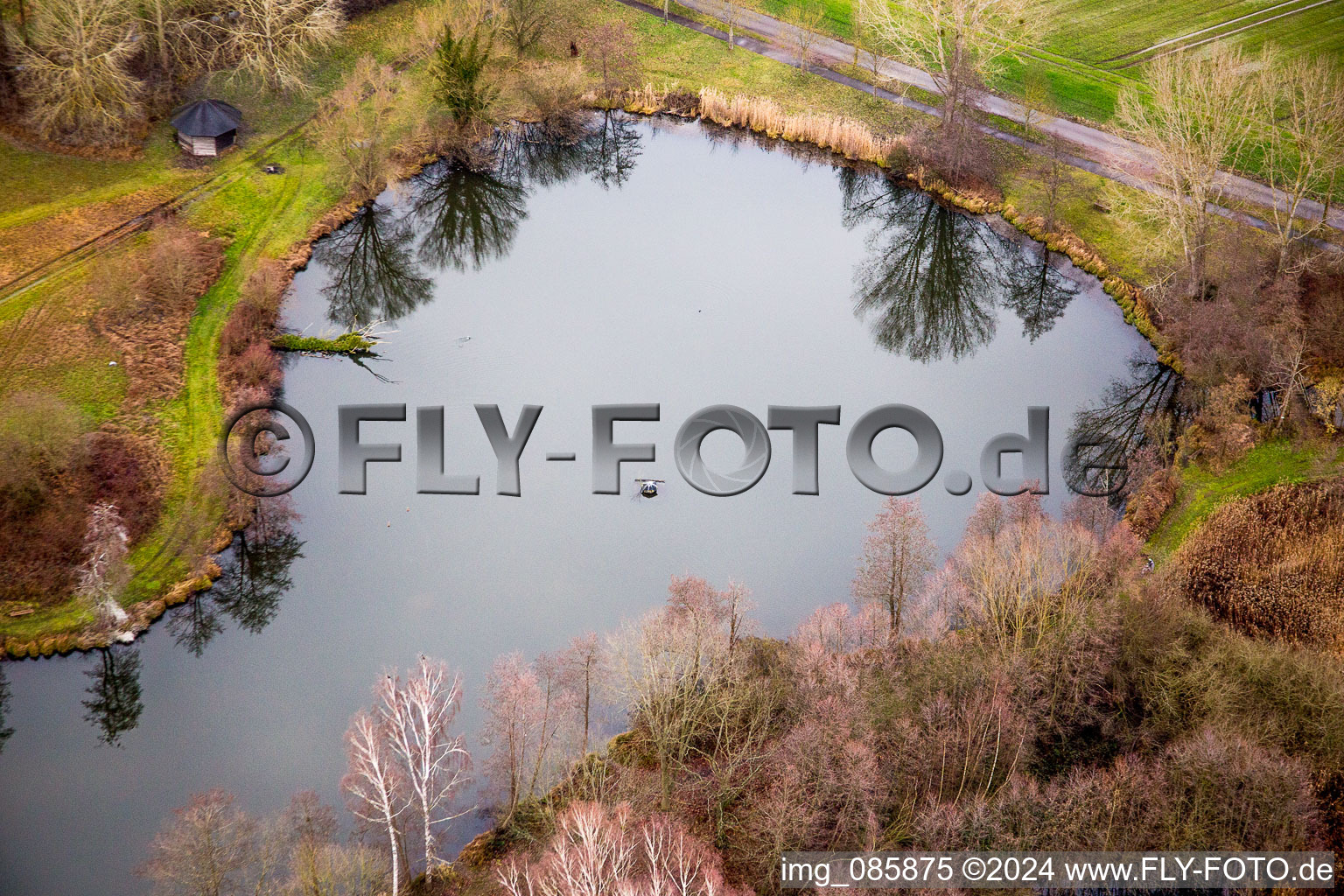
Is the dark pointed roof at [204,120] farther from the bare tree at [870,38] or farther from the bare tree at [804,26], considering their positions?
the bare tree at [870,38]

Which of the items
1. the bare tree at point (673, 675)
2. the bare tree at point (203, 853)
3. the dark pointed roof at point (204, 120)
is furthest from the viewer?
the dark pointed roof at point (204, 120)

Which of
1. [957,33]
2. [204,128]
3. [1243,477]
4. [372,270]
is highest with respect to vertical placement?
[957,33]

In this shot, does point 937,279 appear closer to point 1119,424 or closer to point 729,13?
point 1119,424

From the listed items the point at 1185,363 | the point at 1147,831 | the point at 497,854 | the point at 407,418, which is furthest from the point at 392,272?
the point at 1147,831

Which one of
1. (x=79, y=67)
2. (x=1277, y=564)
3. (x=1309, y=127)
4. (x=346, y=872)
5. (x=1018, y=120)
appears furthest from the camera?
(x=1018, y=120)

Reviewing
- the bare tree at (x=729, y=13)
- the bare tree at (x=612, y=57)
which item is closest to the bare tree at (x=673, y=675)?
the bare tree at (x=612, y=57)

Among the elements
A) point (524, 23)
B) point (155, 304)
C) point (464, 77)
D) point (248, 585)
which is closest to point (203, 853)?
point (248, 585)

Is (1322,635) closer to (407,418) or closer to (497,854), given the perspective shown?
(497,854)

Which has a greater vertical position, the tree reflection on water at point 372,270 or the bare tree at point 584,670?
the tree reflection on water at point 372,270
